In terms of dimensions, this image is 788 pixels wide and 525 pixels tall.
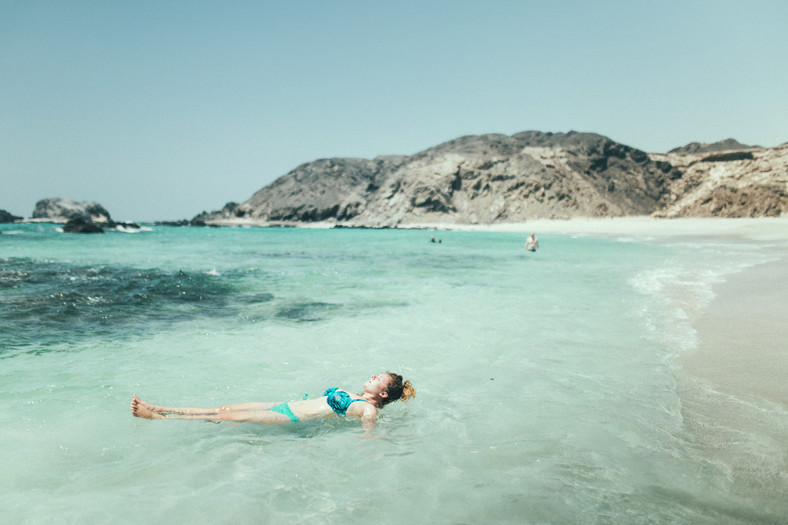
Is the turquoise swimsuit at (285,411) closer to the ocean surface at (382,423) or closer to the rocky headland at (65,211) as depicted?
the ocean surface at (382,423)

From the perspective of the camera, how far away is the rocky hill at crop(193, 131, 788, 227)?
89.6 metres

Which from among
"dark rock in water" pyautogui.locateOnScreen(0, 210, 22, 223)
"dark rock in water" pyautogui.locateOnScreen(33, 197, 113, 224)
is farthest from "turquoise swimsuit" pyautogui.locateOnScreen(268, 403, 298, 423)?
"dark rock in water" pyautogui.locateOnScreen(0, 210, 22, 223)

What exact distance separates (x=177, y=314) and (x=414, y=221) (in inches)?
3433

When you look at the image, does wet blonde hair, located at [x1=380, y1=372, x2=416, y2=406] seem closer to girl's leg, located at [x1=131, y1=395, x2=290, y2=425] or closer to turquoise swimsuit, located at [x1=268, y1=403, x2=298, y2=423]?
turquoise swimsuit, located at [x1=268, y1=403, x2=298, y2=423]

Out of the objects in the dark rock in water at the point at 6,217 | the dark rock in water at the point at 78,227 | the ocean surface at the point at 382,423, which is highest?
the dark rock in water at the point at 6,217

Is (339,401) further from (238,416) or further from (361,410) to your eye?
(238,416)

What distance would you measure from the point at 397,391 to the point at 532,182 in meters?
94.3

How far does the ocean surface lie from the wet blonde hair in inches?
6.4

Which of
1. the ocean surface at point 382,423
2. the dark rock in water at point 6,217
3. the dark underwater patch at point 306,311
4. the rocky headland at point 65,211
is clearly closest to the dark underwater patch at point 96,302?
the ocean surface at point 382,423

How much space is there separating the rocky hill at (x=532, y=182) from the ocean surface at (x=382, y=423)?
77.2 m

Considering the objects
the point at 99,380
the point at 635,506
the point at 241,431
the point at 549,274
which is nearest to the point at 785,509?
the point at 635,506

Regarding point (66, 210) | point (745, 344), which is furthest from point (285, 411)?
point (66, 210)

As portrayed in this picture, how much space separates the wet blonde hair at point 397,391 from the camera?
5.07 m

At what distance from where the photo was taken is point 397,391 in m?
5.16
